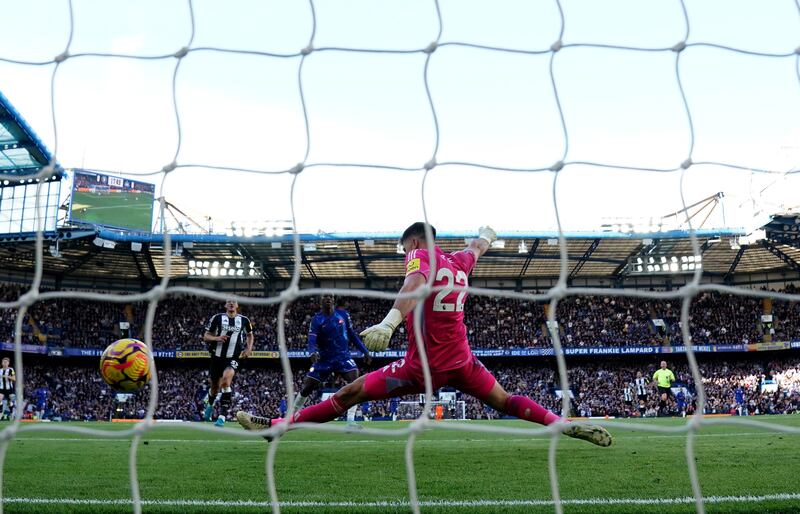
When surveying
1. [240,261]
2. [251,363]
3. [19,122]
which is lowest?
[251,363]

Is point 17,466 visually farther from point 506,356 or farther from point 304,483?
point 506,356

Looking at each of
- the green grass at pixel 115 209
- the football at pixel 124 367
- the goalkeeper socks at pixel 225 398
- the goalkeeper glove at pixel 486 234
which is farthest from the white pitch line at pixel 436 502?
the green grass at pixel 115 209

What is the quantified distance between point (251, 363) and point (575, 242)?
1647 centimetres

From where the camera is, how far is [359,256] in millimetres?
32469

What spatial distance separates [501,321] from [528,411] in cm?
3052

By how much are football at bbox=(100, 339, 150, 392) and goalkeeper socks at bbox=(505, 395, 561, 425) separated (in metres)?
3.38

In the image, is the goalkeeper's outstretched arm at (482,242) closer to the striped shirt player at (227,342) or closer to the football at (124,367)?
the football at (124,367)

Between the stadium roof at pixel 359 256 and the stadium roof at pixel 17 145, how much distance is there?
3.56 meters

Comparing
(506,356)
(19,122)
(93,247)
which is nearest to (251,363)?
(93,247)

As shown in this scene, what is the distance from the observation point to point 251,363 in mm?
34188

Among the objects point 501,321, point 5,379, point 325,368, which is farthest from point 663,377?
point 501,321

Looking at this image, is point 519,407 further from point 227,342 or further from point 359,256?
point 359,256

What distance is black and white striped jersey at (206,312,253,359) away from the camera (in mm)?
9828

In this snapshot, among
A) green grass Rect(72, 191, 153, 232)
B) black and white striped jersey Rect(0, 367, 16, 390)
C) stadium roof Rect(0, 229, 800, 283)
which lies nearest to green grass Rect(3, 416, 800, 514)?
black and white striped jersey Rect(0, 367, 16, 390)
